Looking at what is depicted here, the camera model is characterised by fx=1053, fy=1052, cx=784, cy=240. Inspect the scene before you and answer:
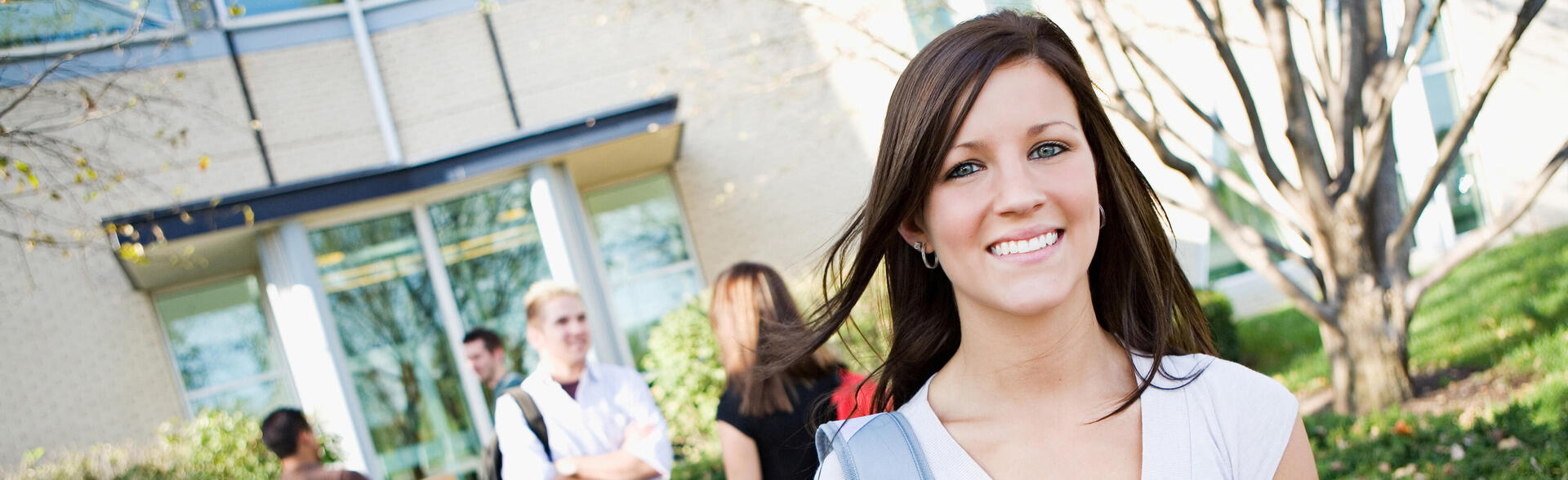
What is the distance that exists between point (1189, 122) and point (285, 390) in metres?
9.19

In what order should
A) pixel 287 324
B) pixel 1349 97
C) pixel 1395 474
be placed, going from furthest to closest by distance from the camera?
pixel 287 324
pixel 1349 97
pixel 1395 474

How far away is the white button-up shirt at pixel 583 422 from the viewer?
4016mm

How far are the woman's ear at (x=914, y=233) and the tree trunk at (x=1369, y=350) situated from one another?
14.4ft

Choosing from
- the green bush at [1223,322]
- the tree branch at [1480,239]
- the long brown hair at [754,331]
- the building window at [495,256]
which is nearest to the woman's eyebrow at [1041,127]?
the long brown hair at [754,331]

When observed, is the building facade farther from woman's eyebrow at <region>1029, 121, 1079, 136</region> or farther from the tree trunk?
woman's eyebrow at <region>1029, 121, 1079, 136</region>

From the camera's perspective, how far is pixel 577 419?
4129mm

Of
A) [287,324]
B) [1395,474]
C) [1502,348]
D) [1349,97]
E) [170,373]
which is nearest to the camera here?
[1395,474]

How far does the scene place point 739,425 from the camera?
333cm

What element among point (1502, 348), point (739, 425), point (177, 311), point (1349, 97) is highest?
point (177, 311)

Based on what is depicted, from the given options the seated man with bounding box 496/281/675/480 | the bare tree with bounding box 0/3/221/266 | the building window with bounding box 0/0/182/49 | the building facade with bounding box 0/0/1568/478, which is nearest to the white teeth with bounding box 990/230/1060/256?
the seated man with bounding box 496/281/675/480

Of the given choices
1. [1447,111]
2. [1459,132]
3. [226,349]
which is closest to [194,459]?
[226,349]

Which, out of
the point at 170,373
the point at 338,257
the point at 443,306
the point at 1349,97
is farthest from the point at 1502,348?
the point at 170,373

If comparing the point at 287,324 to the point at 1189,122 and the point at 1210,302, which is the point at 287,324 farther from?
the point at 1189,122

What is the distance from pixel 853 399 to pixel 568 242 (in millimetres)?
7066
